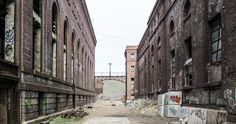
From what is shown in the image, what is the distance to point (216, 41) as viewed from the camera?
15055mm

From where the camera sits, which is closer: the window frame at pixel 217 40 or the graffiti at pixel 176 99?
the window frame at pixel 217 40

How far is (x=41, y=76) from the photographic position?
1755cm

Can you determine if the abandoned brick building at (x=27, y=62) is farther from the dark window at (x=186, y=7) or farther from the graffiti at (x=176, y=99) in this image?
the dark window at (x=186, y=7)

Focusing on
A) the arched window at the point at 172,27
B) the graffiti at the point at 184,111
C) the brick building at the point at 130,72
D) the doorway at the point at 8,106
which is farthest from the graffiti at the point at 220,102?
the brick building at the point at 130,72

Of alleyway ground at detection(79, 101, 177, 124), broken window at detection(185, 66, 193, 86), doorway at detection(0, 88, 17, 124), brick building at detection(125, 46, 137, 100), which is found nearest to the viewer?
doorway at detection(0, 88, 17, 124)

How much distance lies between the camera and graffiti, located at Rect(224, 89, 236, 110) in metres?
11.6

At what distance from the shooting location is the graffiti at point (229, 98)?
11.6 meters

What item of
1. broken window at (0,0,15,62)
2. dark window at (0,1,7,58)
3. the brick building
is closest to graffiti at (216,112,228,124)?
broken window at (0,0,15,62)

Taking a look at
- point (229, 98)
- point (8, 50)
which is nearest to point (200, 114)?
point (229, 98)

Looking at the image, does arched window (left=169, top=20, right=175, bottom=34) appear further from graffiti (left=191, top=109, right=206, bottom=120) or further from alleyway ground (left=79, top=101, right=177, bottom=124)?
graffiti (left=191, top=109, right=206, bottom=120)

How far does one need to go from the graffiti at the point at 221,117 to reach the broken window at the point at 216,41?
116 inches

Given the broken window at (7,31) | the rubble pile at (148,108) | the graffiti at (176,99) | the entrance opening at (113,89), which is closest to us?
the broken window at (7,31)

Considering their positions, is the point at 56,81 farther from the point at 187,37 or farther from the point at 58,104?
the point at 187,37

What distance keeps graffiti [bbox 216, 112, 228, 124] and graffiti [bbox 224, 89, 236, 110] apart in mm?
392
